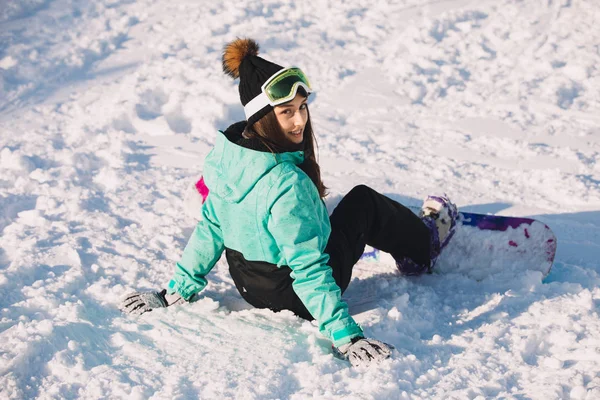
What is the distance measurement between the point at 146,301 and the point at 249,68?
1.12 meters

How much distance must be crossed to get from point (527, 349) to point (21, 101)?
4693 mm

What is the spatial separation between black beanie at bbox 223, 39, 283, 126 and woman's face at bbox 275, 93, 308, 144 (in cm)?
5

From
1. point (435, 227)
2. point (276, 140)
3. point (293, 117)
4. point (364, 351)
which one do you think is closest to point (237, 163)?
point (276, 140)

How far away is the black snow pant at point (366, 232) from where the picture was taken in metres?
2.64

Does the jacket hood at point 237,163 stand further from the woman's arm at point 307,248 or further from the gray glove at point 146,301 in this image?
the gray glove at point 146,301

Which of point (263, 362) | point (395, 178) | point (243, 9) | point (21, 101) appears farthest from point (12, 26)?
point (263, 362)

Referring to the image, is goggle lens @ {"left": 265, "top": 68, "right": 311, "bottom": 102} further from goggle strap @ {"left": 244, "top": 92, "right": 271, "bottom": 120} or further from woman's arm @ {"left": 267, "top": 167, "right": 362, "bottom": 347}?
woman's arm @ {"left": 267, "top": 167, "right": 362, "bottom": 347}

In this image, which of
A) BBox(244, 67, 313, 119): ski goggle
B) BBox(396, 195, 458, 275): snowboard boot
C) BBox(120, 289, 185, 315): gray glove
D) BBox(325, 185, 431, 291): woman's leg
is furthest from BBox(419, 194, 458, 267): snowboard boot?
BBox(120, 289, 185, 315): gray glove

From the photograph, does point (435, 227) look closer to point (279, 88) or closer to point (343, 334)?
point (343, 334)

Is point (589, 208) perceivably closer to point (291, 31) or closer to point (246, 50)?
point (246, 50)

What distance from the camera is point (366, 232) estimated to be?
281cm

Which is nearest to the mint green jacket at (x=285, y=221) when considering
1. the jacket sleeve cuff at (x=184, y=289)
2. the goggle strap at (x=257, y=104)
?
the goggle strap at (x=257, y=104)

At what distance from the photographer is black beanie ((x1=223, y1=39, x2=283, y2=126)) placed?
2.41 m

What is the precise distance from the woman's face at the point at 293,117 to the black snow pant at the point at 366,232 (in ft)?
1.50
